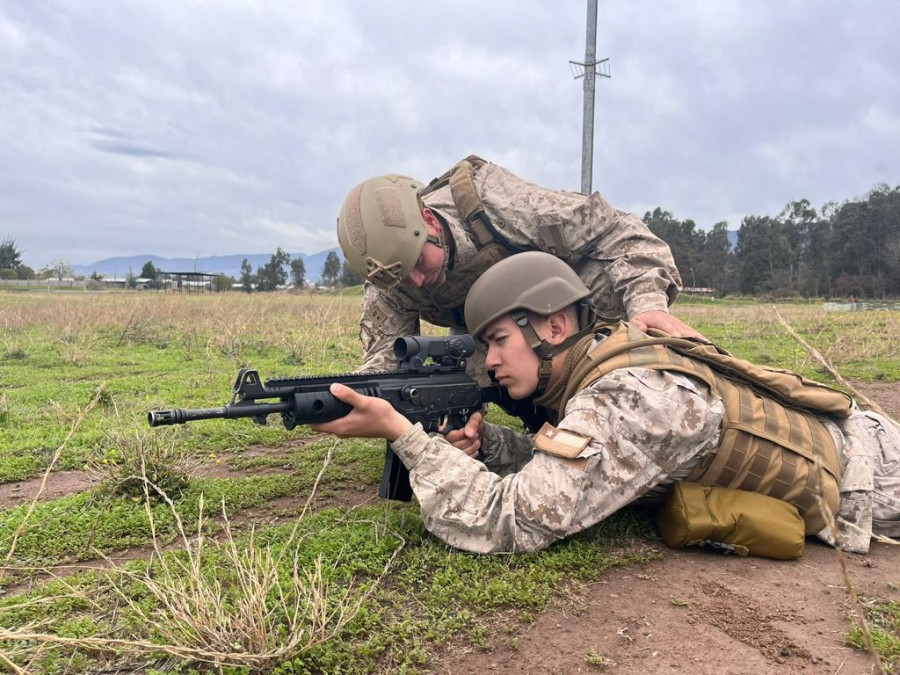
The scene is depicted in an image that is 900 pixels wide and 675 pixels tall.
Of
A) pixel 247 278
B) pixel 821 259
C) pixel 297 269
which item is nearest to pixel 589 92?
pixel 821 259

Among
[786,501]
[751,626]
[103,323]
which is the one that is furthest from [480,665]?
[103,323]

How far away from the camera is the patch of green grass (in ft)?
6.73

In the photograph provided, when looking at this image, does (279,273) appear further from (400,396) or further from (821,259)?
(400,396)

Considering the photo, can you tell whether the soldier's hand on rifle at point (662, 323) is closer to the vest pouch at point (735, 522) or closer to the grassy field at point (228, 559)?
the vest pouch at point (735, 522)

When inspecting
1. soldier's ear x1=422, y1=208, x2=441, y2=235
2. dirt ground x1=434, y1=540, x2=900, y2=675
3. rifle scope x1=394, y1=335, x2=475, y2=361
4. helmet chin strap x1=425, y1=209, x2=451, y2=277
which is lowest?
dirt ground x1=434, y1=540, x2=900, y2=675

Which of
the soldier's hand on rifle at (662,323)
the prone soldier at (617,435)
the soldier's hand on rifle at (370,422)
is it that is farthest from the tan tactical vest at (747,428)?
the soldier's hand on rifle at (370,422)

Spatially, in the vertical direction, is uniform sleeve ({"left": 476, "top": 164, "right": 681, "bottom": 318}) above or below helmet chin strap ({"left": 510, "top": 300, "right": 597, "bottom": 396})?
above

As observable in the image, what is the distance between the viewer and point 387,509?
3383 mm

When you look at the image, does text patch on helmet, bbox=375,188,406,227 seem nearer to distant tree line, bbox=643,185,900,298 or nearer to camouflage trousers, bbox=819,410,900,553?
camouflage trousers, bbox=819,410,900,553

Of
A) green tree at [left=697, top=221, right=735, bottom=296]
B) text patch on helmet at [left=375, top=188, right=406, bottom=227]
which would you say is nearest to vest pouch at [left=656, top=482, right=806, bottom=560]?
text patch on helmet at [left=375, top=188, right=406, bottom=227]

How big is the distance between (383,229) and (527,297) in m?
1.29

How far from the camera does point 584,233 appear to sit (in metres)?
4.60

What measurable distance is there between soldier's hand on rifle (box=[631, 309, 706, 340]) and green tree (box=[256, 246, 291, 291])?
7755 cm

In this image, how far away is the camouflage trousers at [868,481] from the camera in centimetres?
295
